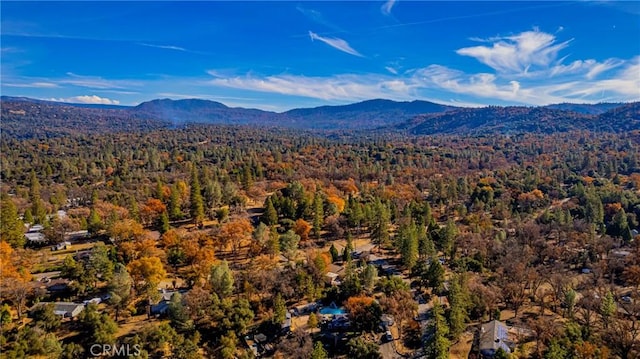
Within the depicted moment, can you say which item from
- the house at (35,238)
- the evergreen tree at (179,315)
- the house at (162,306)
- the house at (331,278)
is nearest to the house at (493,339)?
the house at (331,278)

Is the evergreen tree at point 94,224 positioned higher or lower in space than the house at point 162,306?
higher

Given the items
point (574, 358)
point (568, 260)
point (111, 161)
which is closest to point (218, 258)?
point (574, 358)

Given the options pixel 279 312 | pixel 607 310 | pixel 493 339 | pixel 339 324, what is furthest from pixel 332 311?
pixel 607 310

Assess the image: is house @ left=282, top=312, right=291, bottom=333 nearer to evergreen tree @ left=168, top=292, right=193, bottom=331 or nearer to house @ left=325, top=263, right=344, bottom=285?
house @ left=325, top=263, right=344, bottom=285

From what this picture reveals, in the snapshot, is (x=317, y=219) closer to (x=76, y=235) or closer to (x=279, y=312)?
(x=279, y=312)

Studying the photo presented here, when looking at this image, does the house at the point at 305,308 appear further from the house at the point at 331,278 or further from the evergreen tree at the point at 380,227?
the evergreen tree at the point at 380,227

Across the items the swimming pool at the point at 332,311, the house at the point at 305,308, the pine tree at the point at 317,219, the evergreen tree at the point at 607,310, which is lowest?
the house at the point at 305,308
